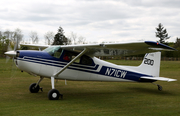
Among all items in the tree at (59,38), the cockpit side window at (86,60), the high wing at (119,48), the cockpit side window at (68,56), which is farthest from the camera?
the tree at (59,38)

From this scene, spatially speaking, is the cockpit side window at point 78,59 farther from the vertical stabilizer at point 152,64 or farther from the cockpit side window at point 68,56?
the vertical stabilizer at point 152,64

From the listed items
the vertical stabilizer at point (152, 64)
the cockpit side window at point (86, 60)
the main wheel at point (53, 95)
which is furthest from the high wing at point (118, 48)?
the vertical stabilizer at point (152, 64)

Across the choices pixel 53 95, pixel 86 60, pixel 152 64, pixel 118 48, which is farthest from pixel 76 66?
pixel 152 64

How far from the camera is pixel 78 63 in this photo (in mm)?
8461

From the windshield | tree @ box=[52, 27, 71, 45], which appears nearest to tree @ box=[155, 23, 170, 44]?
tree @ box=[52, 27, 71, 45]

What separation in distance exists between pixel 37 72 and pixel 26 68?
1.52ft

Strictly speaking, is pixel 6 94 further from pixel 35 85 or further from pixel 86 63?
pixel 86 63

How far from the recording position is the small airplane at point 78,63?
7.28m

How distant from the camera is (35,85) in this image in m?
9.13

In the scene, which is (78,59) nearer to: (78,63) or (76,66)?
(78,63)

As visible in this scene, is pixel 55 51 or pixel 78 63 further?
pixel 78 63

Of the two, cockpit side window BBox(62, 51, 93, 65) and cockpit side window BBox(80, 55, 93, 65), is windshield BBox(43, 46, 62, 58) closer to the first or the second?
cockpit side window BBox(62, 51, 93, 65)

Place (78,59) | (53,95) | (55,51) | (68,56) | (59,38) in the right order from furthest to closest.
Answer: (59,38)
(78,59)
(68,56)
(55,51)
(53,95)

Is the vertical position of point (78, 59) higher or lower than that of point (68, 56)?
lower
